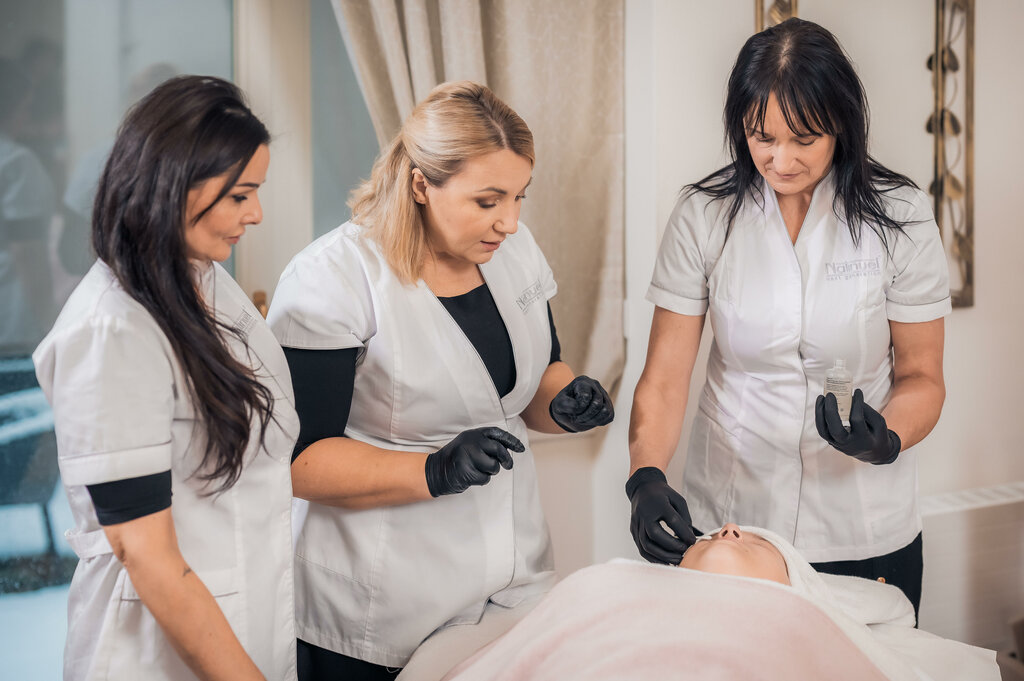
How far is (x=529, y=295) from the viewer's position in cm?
147

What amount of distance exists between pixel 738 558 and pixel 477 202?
0.71 m

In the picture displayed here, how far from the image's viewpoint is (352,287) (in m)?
1.27

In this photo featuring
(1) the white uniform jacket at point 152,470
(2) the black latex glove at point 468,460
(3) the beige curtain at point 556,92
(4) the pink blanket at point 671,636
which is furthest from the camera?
(3) the beige curtain at point 556,92

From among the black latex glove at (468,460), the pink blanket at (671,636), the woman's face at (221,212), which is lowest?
the pink blanket at (671,636)

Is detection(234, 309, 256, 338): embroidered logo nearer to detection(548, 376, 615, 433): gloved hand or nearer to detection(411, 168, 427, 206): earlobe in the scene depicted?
detection(411, 168, 427, 206): earlobe

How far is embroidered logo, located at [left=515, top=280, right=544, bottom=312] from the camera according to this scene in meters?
1.45

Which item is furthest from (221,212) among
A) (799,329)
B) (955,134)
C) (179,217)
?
(955,134)

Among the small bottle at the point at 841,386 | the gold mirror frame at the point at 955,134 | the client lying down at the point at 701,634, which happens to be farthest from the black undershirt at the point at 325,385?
the gold mirror frame at the point at 955,134

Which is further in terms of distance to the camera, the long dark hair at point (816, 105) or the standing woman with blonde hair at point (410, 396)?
the long dark hair at point (816, 105)

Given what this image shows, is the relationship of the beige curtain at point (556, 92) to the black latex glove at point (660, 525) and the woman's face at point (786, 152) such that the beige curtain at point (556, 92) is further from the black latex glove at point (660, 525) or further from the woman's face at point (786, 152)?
the black latex glove at point (660, 525)

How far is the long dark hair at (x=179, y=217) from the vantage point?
3.06ft

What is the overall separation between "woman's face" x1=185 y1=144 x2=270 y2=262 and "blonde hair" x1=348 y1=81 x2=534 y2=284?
296mm

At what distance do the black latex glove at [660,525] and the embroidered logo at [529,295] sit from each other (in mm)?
397

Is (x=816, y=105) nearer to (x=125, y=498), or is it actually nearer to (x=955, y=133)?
(x=125, y=498)
